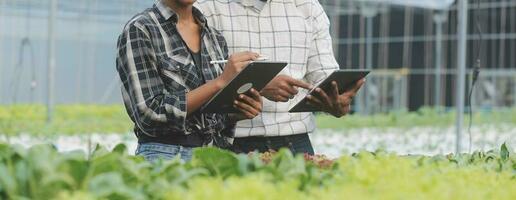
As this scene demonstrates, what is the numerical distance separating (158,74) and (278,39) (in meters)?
0.71

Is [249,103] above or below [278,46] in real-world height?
below

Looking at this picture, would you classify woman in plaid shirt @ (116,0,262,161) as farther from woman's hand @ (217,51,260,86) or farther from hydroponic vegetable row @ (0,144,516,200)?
hydroponic vegetable row @ (0,144,516,200)

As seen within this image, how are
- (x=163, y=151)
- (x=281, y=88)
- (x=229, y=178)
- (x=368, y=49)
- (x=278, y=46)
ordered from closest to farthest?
(x=229, y=178) < (x=163, y=151) < (x=281, y=88) < (x=278, y=46) < (x=368, y=49)

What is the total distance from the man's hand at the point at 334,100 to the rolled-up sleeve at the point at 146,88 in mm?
526

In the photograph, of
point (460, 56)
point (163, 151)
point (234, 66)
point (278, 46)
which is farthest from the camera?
point (460, 56)

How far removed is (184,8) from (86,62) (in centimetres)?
1782

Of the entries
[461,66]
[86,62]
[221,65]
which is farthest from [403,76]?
[221,65]

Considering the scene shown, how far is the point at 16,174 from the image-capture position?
2.12 m

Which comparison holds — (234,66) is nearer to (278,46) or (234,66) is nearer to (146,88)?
(146,88)

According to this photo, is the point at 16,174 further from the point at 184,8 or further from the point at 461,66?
the point at 461,66

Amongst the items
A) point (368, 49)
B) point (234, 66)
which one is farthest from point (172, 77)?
point (368, 49)

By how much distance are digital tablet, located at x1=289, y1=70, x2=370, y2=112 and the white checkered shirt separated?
0.23 metres

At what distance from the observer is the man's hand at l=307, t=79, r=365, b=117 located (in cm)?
372

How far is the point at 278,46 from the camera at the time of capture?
4.03 metres
